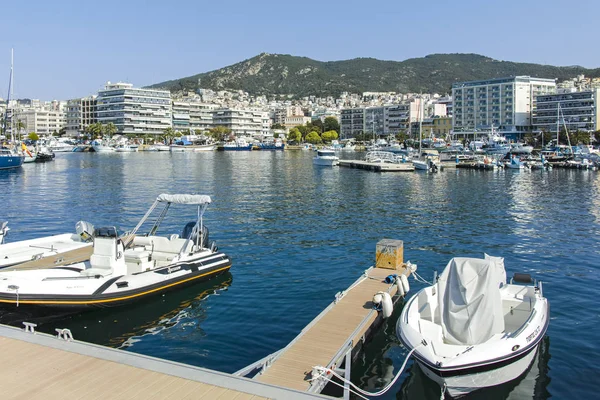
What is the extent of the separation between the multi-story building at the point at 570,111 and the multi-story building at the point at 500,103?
13.4 feet

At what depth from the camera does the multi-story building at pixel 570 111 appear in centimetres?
14775

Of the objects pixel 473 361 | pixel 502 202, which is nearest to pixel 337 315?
pixel 473 361

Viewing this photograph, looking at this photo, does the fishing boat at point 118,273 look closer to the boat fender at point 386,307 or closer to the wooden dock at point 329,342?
the wooden dock at point 329,342

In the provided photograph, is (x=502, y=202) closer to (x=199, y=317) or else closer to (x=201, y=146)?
(x=199, y=317)

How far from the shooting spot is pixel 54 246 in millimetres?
20578

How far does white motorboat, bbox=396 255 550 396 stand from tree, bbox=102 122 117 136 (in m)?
184

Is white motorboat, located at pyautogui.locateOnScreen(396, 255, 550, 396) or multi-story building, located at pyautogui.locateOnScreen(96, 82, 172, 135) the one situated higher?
multi-story building, located at pyautogui.locateOnScreen(96, 82, 172, 135)

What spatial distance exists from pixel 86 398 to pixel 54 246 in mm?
14196

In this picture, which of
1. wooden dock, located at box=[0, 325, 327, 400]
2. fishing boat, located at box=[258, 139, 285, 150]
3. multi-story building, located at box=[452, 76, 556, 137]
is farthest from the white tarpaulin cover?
fishing boat, located at box=[258, 139, 285, 150]

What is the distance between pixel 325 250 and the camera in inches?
962

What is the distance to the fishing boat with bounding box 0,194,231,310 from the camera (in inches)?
585

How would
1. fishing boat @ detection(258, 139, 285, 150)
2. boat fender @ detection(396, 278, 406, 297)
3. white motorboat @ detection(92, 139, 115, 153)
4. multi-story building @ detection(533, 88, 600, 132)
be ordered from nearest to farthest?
1. boat fender @ detection(396, 278, 406, 297)
2. multi-story building @ detection(533, 88, 600, 132)
3. white motorboat @ detection(92, 139, 115, 153)
4. fishing boat @ detection(258, 139, 285, 150)

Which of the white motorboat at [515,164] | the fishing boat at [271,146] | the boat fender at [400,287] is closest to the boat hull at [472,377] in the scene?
the boat fender at [400,287]

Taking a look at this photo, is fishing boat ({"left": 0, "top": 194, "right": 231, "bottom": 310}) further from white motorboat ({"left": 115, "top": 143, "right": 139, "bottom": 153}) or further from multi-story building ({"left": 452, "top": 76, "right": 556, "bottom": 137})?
multi-story building ({"left": 452, "top": 76, "right": 556, "bottom": 137})
